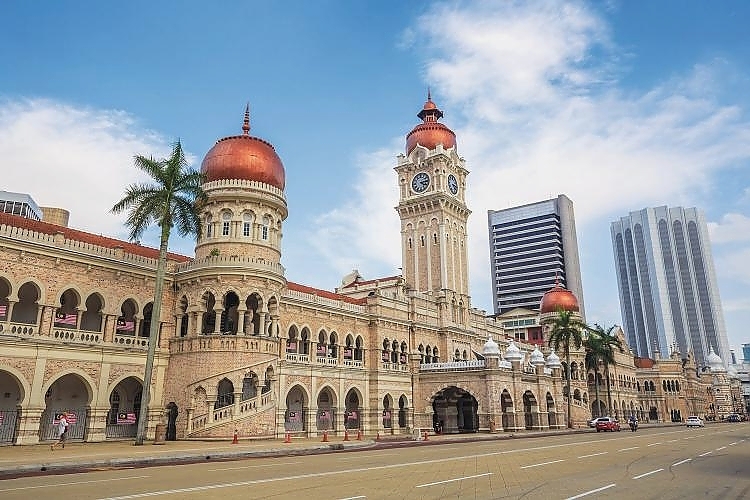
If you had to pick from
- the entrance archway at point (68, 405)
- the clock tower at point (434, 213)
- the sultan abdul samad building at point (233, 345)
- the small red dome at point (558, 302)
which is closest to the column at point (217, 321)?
the sultan abdul samad building at point (233, 345)

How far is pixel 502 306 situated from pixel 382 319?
99.8 m

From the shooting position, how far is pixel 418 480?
13258mm

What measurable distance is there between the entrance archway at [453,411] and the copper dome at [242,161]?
22.5 meters

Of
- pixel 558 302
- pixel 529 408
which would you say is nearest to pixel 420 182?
pixel 529 408

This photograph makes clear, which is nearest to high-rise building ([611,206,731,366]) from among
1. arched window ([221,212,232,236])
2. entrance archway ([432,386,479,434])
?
entrance archway ([432,386,479,434])

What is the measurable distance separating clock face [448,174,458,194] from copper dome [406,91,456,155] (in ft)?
10.9

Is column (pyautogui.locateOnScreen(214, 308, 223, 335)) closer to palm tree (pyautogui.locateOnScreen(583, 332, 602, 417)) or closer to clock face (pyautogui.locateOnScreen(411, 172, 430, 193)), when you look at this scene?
clock face (pyautogui.locateOnScreen(411, 172, 430, 193))

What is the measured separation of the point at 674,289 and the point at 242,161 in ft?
570

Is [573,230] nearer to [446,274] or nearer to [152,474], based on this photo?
[446,274]

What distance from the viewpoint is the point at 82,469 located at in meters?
16.6

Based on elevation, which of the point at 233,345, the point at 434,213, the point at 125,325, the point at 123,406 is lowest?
the point at 123,406

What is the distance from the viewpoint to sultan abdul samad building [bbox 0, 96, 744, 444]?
1105 inches

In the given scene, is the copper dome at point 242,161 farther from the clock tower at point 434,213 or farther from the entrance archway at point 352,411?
the clock tower at point 434,213

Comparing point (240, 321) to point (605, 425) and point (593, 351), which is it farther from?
point (593, 351)
